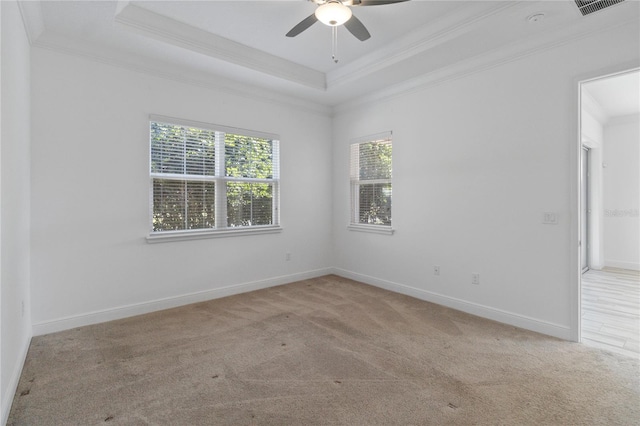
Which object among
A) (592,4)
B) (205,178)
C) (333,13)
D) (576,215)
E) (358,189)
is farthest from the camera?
(358,189)

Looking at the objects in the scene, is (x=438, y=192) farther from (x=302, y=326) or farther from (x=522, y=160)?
(x=302, y=326)

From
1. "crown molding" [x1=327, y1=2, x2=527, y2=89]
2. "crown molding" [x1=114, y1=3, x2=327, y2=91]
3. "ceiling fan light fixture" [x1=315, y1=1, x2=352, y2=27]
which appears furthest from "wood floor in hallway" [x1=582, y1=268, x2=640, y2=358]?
"crown molding" [x1=114, y1=3, x2=327, y2=91]

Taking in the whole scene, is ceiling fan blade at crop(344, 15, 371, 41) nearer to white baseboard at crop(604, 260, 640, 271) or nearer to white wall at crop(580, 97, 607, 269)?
white wall at crop(580, 97, 607, 269)

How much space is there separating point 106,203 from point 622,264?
8081 mm

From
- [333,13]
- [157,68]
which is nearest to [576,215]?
[333,13]

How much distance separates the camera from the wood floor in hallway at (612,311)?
9.59 feet

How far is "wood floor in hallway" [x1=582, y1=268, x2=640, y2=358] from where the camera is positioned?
292cm

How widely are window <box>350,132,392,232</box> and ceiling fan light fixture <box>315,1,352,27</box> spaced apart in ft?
7.57

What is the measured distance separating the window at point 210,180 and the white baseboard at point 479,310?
1.79 metres

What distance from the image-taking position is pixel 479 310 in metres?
3.61

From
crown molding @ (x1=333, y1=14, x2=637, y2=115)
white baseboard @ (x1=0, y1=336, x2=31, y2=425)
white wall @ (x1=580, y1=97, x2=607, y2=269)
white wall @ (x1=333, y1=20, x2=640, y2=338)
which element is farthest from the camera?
white wall @ (x1=580, y1=97, x2=607, y2=269)

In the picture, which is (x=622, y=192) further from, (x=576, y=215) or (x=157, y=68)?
(x=157, y=68)

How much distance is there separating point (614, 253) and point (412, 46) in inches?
222

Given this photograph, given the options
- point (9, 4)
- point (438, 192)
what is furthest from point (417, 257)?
point (9, 4)
